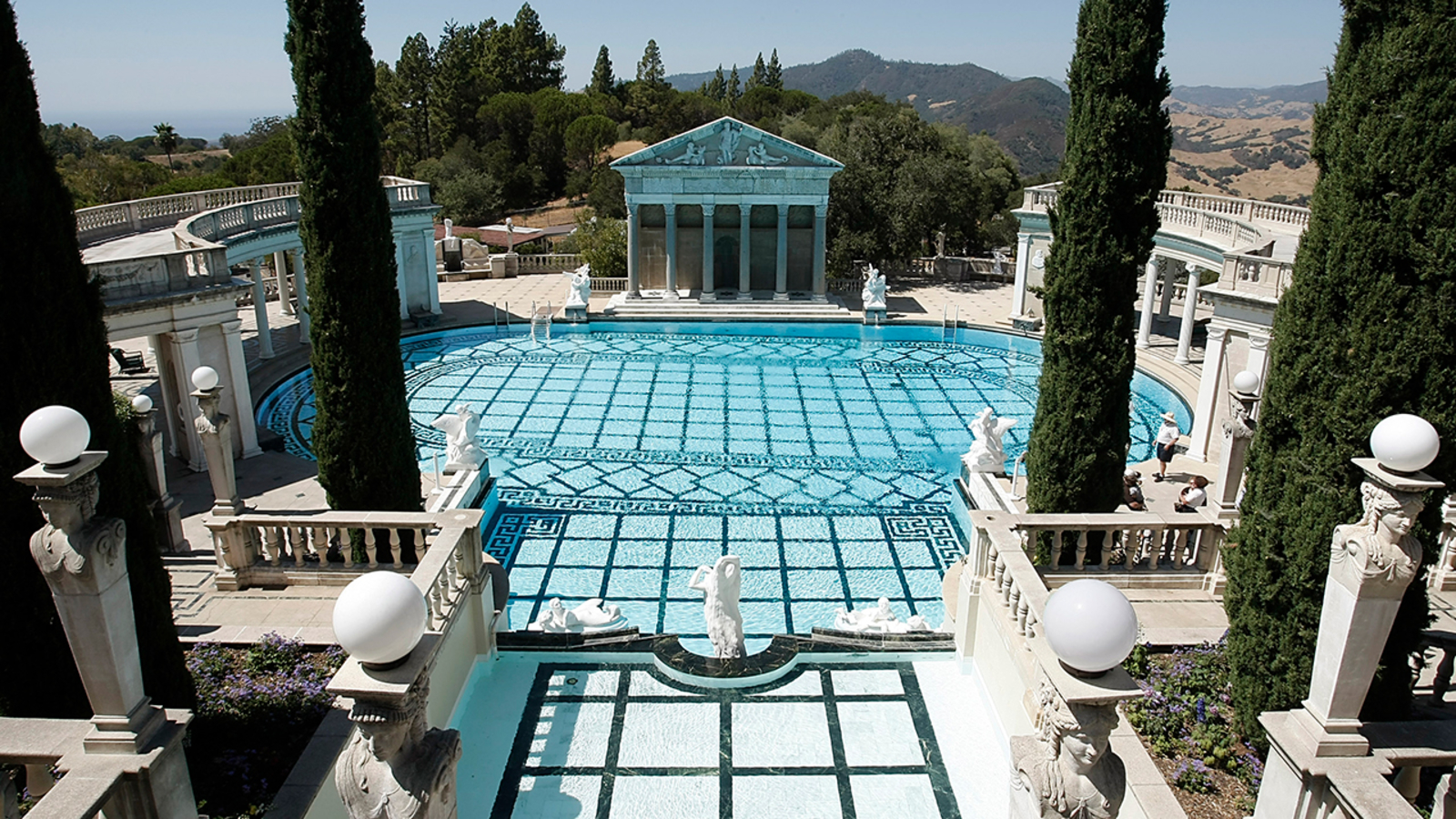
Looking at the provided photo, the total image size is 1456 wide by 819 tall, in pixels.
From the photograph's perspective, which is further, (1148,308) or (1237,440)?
(1148,308)

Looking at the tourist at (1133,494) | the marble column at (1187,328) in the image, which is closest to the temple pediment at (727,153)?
the marble column at (1187,328)

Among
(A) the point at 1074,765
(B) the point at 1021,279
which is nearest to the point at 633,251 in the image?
(B) the point at 1021,279

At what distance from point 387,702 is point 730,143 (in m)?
30.9

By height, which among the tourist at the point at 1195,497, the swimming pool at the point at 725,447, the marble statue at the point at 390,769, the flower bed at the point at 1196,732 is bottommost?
the swimming pool at the point at 725,447

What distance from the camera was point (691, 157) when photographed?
33125mm

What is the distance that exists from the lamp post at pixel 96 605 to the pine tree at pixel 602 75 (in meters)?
95.6

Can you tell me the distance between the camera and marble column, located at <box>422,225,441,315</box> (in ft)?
102

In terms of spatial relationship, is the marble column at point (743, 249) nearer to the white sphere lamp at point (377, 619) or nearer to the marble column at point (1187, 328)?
the marble column at point (1187, 328)

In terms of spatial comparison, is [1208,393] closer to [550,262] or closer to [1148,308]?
[1148,308]

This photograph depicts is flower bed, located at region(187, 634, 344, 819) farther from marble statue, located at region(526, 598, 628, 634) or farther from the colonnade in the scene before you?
the colonnade

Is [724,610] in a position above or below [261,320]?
below

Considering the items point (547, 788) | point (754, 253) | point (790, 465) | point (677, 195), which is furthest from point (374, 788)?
point (754, 253)

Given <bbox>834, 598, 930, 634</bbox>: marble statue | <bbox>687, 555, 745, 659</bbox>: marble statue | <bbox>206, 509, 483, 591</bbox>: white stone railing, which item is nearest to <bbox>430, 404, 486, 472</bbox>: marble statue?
<bbox>206, 509, 483, 591</bbox>: white stone railing

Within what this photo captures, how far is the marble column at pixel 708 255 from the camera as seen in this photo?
33562 mm
